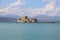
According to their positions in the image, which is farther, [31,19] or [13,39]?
[31,19]

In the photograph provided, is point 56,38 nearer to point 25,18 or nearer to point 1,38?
point 1,38

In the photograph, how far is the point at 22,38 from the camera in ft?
21.2

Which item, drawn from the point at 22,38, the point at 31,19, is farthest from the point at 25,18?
the point at 22,38

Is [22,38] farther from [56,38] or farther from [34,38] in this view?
[56,38]

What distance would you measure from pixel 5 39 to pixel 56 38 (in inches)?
75.6

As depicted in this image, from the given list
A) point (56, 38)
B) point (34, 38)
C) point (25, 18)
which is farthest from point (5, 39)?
point (25, 18)

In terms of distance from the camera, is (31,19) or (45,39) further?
(31,19)

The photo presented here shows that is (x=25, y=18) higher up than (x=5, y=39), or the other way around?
(x=25, y=18)

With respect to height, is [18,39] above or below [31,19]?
below

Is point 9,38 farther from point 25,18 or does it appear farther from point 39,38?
point 25,18

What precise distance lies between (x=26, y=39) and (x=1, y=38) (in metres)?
0.91

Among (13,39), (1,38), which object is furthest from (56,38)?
(1,38)

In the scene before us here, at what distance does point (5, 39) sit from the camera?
6.20m

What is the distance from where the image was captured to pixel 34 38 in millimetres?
6340
